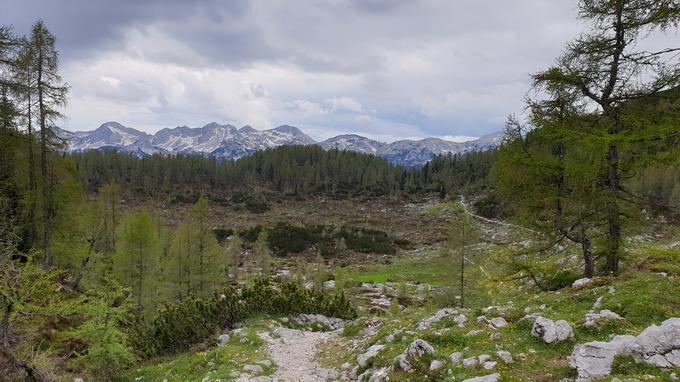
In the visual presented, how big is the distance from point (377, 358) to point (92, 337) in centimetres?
899

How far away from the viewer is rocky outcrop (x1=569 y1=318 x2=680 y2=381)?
6.89 metres

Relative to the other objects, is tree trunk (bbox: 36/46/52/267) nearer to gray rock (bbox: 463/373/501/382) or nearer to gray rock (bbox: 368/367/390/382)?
gray rock (bbox: 368/367/390/382)

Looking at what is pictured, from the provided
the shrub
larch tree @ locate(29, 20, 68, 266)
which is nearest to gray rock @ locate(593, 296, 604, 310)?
larch tree @ locate(29, 20, 68, 266)

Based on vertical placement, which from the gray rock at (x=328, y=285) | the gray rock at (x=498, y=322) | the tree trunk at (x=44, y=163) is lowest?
the gray rock at (x=328, y=285)

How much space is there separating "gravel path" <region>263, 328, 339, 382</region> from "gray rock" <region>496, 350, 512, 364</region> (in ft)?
15.3

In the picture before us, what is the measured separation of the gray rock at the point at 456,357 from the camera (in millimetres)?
8906

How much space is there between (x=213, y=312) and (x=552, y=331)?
1599cm

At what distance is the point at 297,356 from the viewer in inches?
556

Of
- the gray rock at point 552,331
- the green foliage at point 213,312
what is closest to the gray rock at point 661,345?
the gray rock at point 552,331

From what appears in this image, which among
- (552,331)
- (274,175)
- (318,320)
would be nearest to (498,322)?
(552,331)

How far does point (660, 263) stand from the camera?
1387 cm

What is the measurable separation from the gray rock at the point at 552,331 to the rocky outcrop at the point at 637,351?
1487 mm

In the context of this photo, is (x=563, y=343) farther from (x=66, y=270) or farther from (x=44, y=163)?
(x=66, y=270)

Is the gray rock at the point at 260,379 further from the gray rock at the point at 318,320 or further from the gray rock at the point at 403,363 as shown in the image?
the gray rock at the point at 318,320
